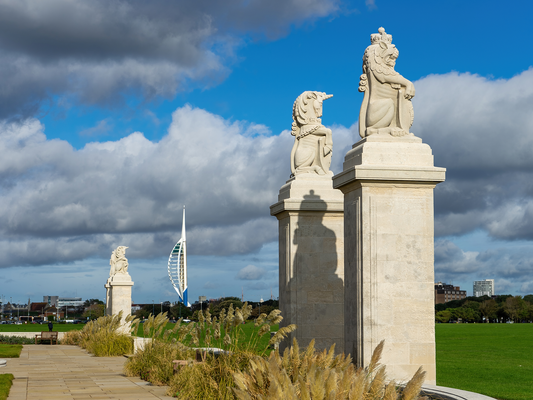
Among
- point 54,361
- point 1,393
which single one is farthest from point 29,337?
point 1,393

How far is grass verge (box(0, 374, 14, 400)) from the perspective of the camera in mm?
12907

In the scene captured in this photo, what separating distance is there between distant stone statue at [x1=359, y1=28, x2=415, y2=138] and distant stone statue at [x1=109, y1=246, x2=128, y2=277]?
27.2 meters

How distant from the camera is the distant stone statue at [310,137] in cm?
1603

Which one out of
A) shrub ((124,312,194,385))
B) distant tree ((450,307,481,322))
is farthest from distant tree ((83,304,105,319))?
distant tree ((450,307,481,322))

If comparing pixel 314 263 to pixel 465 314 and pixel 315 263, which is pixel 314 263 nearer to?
pixel 315 263

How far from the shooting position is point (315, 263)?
15133 mm

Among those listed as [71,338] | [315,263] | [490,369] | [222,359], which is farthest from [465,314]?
[222,359]

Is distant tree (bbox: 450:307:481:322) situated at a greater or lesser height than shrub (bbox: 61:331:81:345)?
lesser

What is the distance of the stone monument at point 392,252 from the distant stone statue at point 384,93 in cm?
25

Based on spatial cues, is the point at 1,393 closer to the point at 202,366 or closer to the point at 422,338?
the point at 202,366

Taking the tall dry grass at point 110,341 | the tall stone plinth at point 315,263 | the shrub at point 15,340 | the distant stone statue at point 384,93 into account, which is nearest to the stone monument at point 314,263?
the tall stone plinth at point 315,263

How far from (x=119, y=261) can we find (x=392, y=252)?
28.2 m

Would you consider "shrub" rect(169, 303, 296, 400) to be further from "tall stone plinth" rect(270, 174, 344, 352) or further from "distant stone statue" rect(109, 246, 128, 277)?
"distant stone statue" rect(109, 246, 128, 277)

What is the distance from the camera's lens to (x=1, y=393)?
13.0m
